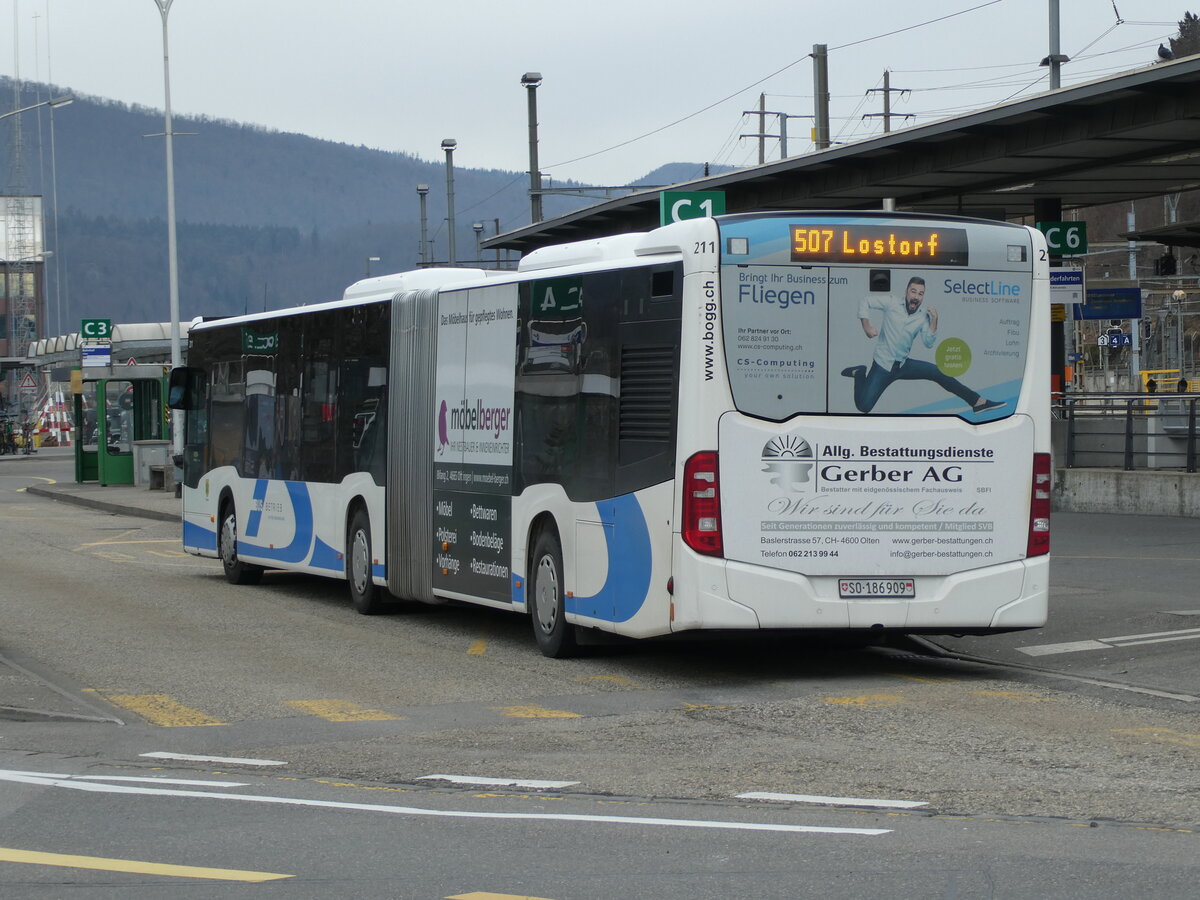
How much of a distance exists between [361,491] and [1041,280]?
23.1 feet

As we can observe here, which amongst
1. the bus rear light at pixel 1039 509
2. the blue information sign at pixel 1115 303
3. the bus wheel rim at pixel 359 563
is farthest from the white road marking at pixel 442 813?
the blue information sign at pixel 1115 303

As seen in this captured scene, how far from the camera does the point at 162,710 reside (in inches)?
424

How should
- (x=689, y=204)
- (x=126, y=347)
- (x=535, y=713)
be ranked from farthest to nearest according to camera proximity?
(x=126, y=347), (x=689, y=204), (x=535, y=713)

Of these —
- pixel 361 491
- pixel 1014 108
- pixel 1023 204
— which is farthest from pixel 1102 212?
pixel 361 491

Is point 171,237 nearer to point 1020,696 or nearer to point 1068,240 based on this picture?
point 1068,240

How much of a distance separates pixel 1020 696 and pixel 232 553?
1120 centimetres

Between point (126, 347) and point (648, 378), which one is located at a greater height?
point (126, 347)

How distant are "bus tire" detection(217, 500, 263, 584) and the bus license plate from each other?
993cm

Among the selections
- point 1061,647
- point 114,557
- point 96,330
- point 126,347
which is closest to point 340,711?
point 1061,647

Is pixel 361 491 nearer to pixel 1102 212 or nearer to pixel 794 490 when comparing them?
pixel 794 490

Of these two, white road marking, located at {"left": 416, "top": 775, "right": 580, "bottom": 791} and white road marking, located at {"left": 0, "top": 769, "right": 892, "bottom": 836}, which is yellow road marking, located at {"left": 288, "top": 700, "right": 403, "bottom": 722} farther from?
white road marking, located at {"left": 0, "top": 769, "right": 892, "bottom": 836}

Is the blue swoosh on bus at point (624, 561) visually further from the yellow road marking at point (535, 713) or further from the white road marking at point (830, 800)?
the white road marking at point (830, 800)

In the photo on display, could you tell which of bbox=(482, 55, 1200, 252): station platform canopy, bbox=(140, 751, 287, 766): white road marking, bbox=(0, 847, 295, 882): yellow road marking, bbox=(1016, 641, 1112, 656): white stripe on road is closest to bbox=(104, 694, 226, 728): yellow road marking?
bbox=(140, 751, 287, 766): white road marking

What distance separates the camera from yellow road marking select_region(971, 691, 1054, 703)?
10.8m
